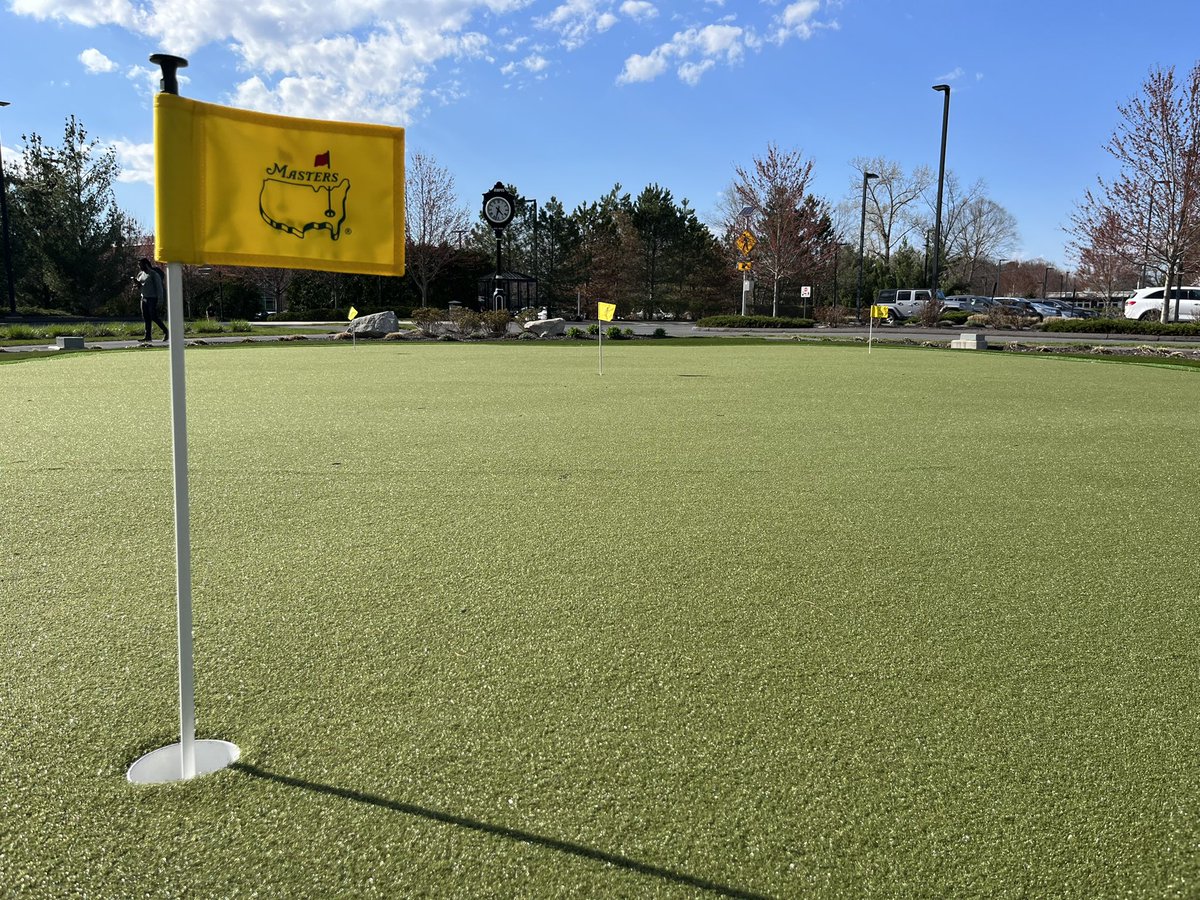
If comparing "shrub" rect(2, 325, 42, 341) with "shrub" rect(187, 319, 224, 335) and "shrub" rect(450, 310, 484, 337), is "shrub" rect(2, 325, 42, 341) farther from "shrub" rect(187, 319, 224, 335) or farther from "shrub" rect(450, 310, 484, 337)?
"shrub" rect(450, 310, 484, 337)

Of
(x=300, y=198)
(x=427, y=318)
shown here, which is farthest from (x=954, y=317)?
(x=300, y=198)

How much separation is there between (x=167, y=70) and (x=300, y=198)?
0.40 m

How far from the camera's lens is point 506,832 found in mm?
1777

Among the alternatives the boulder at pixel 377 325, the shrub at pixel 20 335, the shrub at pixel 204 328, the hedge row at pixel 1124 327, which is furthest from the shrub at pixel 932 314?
the shrub at pixel 20 335

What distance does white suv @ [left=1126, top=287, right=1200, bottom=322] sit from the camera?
99.4 feet

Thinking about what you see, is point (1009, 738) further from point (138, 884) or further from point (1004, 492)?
point (1004, 492)

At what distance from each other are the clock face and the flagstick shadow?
23.0 metres

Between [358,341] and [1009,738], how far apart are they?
2038cm

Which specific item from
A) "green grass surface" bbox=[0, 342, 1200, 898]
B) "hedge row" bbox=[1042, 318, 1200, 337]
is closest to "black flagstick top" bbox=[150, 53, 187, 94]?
"green grass surface" bbox=[0, 342, 1200, 898]

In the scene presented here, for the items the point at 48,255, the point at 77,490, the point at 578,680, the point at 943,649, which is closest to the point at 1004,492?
the point at 943,649

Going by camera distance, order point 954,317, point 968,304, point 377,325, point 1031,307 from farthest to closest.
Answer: point 1031,307
point 968,304
point 954,317
point 377,325

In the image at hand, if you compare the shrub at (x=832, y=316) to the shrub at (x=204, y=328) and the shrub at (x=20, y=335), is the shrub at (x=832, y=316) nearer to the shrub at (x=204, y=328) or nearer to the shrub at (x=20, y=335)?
the shrub at (x=204, y=328)

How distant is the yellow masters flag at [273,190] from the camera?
192 cm

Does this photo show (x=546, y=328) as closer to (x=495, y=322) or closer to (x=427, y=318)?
(x=495, y=322)
